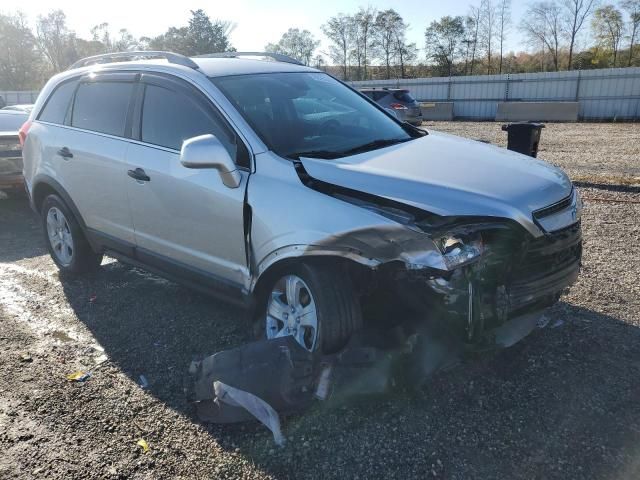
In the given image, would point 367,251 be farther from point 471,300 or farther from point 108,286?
point 108,286

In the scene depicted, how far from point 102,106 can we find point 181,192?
150 cm

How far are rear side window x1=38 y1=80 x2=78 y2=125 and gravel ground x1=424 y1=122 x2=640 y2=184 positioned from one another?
732 cm

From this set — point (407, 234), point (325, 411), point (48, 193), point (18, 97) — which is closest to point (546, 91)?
point (48, 193)

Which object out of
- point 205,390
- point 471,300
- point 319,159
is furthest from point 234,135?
point 471,300

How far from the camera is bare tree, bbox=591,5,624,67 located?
42.2 meters

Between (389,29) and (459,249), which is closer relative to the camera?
(459,249)

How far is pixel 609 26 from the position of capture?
141ft

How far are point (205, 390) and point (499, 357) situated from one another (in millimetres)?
1827

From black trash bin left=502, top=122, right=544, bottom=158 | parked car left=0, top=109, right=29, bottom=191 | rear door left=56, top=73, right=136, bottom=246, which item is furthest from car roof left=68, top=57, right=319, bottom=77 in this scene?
parked car left=0, top=109, right=29, bottom=191

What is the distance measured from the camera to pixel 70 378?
11.5 ft

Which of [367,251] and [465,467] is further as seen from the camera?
[367,251]

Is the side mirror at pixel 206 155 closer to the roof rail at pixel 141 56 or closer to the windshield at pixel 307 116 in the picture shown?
the windshield at pixel 307 116

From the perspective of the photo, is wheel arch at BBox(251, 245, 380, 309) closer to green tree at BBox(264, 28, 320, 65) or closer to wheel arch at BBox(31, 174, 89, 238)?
wheel arch at BBox(31, 174, 89, 238)

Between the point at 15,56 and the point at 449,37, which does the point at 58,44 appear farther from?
the point at 449,37
